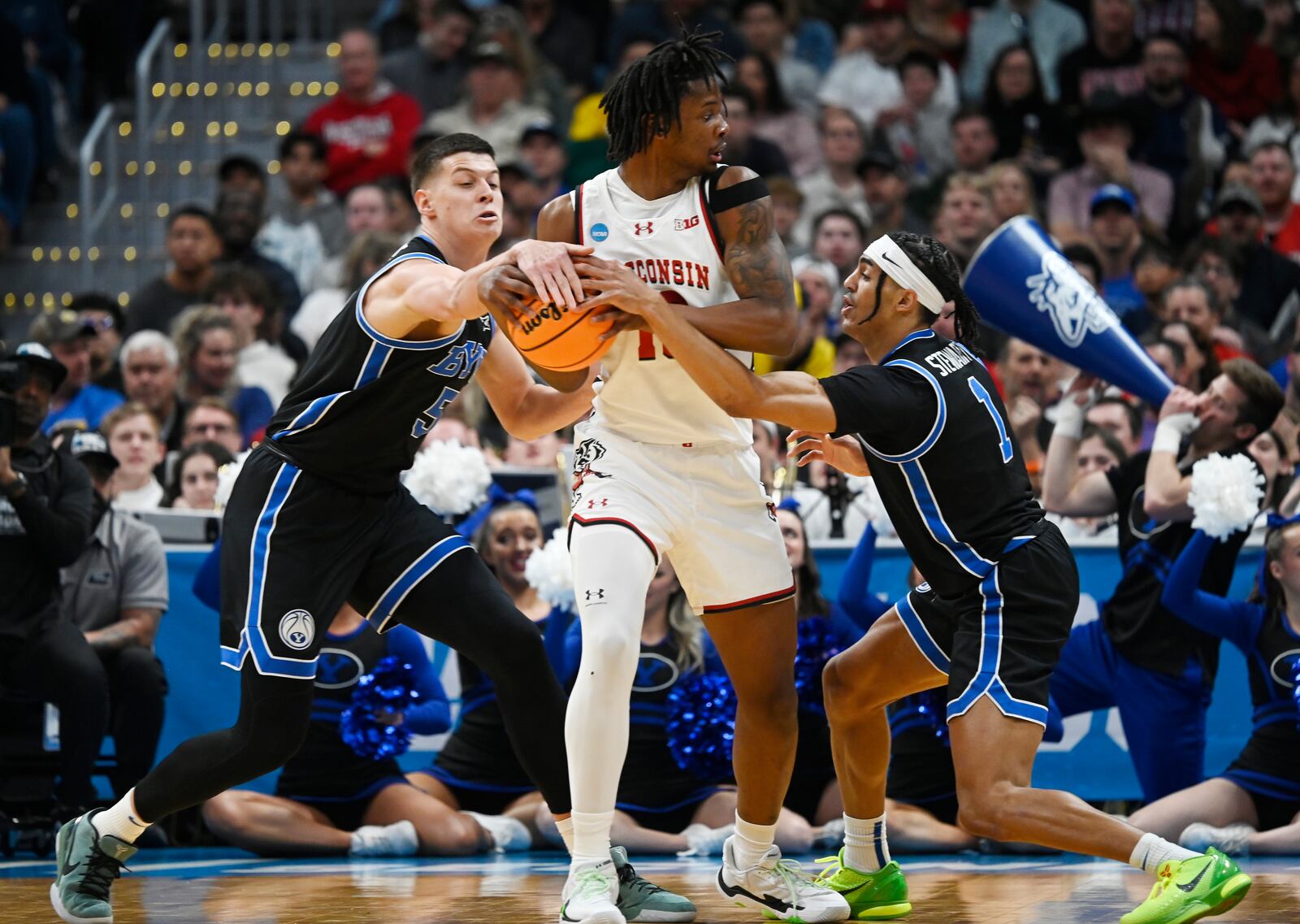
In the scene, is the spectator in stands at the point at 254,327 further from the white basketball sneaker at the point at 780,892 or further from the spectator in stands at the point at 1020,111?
the white basketball sneaker at the point at 780,892

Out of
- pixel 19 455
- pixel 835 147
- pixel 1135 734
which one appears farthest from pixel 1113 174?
pixel 19 455

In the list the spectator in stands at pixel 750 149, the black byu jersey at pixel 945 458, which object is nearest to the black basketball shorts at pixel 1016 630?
the black byu jersey at pixel 945 458

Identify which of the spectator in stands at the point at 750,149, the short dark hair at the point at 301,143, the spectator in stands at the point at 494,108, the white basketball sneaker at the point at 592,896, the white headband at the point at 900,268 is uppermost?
the spectator in stands at the point at 494,108

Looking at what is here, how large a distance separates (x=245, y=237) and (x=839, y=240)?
386cm

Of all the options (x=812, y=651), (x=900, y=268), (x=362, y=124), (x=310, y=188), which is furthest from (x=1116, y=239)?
(x=900, y=268)

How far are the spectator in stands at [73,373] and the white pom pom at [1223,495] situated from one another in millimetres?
6013

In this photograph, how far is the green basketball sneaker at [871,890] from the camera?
546 cm

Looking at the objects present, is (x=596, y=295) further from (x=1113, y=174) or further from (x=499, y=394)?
(x=1113, y=174)

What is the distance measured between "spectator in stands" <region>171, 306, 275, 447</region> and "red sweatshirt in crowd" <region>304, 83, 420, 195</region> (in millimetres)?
2675

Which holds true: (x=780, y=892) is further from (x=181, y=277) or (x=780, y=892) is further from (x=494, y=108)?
(x=494, y=108)

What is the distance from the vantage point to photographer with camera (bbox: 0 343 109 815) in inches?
304

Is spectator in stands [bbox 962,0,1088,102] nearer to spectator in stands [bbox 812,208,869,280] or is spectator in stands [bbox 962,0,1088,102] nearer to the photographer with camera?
spectator in stands [bbox 812,208,869,280]

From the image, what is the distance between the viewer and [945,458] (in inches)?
202

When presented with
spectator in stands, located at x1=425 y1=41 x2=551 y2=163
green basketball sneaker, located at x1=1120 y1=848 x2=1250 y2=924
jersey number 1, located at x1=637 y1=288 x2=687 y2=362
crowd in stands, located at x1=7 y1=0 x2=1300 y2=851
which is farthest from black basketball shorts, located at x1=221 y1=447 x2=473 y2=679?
spectator in stands, located at x1=425 y1=41 x2=551 y2=163
